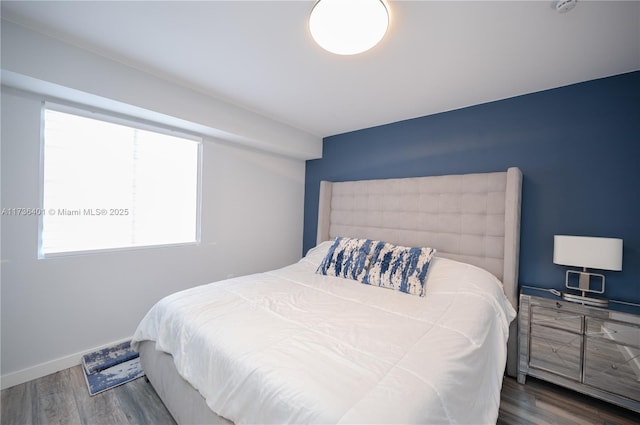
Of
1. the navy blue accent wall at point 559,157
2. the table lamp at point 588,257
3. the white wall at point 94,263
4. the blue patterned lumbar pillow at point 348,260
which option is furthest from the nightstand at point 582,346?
the white wall at point 94,263

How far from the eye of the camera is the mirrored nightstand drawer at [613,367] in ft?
5.23

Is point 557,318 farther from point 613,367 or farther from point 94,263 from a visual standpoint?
point 94,263

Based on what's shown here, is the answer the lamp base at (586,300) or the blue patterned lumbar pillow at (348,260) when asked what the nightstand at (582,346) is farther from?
the blue patterned lumbar pillow at (348,260)

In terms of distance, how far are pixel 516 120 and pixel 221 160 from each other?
306 cm

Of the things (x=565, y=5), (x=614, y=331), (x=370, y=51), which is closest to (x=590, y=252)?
(x=614, y=331)

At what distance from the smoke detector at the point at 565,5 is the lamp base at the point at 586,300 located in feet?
6.15

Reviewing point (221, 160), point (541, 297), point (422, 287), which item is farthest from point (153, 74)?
point (541, 297)

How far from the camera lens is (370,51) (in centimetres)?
171

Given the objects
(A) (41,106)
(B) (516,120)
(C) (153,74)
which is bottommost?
(A) (41,106)

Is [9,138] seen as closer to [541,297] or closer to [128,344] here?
[128,344]

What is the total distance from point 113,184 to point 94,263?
0.71m

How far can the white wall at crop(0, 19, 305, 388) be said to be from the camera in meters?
1.79

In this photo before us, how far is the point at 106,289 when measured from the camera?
221cm

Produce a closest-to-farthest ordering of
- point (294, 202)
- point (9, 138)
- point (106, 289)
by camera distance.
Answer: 1. point (9, 138)
2. point (106, 289)
3. point (294, 202)
